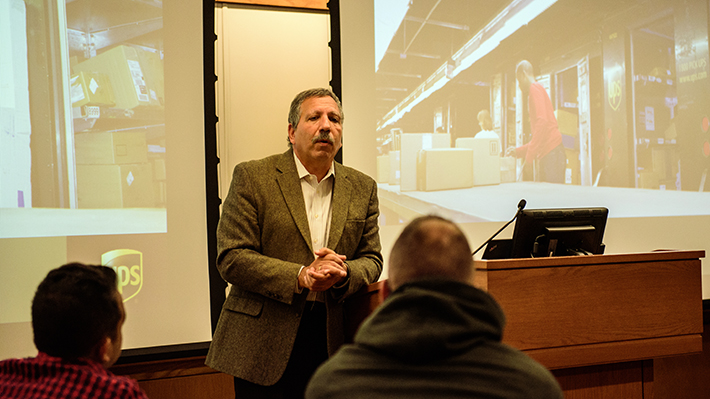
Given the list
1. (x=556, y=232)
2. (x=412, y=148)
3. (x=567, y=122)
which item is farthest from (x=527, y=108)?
(x=556, y=232)

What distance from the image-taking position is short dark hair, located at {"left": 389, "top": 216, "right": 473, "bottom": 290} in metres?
0.89

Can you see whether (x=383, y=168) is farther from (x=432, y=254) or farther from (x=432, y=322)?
(x=432, y=322)

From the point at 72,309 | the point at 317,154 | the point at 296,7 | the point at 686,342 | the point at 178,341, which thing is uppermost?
the point at 296,7

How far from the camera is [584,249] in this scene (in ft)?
7.09

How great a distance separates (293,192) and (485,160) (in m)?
1.62

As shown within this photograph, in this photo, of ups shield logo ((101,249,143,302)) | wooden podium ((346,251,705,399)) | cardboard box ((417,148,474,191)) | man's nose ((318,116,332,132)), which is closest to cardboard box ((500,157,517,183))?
cardboard box ((417,148,474,191))

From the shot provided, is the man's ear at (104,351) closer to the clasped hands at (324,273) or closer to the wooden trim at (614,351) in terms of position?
the clasped hands at (324,273)

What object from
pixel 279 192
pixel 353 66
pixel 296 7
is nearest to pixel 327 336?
pixel 279 192

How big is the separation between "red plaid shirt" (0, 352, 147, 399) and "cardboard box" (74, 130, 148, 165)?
1.60 metres

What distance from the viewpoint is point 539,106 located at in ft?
10.9

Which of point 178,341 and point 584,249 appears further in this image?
point 178,341

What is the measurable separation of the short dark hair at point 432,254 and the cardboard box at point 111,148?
6.70ft

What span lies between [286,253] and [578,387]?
3.76ft

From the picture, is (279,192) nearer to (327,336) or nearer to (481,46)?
(327,336)
